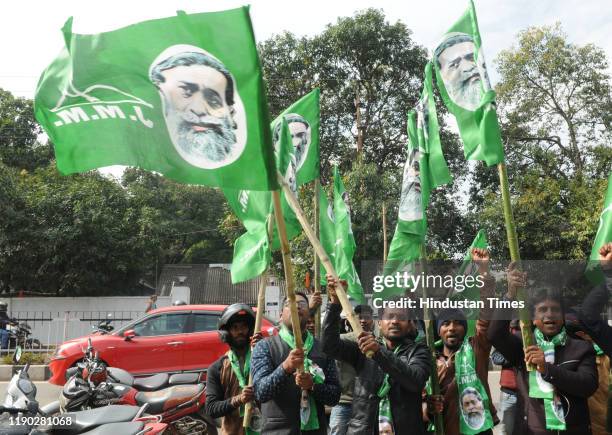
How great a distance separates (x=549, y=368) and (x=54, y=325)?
15.3 meters

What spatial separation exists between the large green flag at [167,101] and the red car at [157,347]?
618cm

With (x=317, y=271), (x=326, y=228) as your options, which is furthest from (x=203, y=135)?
(x=326, y=228)

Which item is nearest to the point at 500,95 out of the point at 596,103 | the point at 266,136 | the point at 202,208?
the point at 596,103

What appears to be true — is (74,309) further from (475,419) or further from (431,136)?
(475,419)

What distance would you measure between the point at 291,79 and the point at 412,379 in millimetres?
18329

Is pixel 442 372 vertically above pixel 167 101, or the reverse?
pixel 167 101

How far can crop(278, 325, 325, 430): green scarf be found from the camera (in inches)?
152

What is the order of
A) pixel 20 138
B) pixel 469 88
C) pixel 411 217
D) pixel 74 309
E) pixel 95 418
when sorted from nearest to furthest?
pixel 469 88
pixel 95 418
pixel 411 217
pixel 74 309
pixel 20 138

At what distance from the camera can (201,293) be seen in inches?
1233

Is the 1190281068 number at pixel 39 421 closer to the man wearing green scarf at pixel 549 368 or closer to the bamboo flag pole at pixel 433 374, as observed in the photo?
the bamboo flag pole at pixel 433 374

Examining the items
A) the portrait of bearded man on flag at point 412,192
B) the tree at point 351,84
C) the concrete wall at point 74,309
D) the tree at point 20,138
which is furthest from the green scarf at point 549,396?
the tree at point 20,138

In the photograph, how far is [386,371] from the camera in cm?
351

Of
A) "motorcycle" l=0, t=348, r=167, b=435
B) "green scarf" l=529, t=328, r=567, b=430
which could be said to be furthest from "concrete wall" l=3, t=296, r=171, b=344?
"green scarf" l=529, t=328, r=567, b=430

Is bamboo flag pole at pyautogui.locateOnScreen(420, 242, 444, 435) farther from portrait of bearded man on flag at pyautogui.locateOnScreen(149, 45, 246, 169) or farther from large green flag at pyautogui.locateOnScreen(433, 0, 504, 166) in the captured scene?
portrait of bearded man on flag at pyautogui.locateOnScreen(149, 45, 246, 169)
